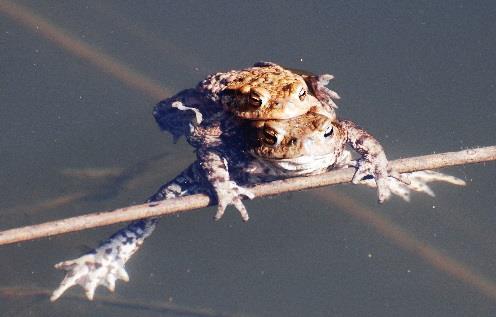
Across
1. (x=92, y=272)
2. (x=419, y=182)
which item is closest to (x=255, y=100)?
(x=92, y=272)

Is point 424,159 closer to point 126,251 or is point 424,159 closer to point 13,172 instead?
point 126,251

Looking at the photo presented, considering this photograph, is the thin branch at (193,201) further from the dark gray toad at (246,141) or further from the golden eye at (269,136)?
the golden eye at (269,136)

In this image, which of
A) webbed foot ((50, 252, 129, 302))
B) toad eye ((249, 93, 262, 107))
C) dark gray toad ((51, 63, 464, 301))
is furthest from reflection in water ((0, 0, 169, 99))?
toad eye ((249, 93, 262, 107))

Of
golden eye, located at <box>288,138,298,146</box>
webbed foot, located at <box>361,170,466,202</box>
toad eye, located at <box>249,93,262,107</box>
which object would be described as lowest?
webbed foot, located at <box>361,170,466,202</box>

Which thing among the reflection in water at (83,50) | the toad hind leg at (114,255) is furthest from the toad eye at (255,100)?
the reflection in water at (83,50)

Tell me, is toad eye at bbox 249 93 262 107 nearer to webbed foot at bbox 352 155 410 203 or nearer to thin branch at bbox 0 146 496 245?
thin branch at bbox 0 146 496 245

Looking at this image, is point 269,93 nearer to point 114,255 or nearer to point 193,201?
point 193,201

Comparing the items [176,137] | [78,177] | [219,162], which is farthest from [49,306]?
[219,162]

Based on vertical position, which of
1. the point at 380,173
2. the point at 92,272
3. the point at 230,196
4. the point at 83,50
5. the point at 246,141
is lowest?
the point at 92,272
